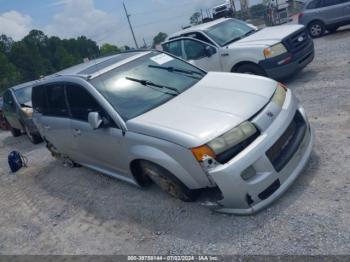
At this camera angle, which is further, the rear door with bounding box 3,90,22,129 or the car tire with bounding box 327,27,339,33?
the car tire with bounding box 327,27,339,33

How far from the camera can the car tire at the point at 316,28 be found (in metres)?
14.4

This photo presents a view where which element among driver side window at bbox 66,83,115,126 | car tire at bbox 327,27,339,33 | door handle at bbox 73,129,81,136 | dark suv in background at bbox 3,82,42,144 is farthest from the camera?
car tire at bbox 327,27,339,33

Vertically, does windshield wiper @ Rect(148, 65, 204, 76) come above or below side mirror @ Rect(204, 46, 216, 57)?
above

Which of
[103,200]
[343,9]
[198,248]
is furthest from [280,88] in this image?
[343,9]

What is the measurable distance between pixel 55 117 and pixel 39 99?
0.79m

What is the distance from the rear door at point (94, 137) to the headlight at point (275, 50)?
169 inches

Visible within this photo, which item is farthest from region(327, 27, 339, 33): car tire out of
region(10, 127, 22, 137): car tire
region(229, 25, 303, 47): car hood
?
region(10, 127, 22, 137): car tire

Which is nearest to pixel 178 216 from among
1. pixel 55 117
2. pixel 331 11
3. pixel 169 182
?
pixel 169 182

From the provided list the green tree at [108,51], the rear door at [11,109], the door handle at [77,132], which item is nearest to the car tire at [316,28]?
the green tree at [108,51]

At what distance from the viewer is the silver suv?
3.80m

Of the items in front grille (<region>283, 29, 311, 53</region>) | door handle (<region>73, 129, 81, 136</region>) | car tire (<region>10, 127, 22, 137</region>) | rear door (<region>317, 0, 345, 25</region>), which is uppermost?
door handle (<region>73, 129, 81, 136</region>)

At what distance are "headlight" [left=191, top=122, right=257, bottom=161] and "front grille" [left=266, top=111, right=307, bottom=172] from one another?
0.98 feet

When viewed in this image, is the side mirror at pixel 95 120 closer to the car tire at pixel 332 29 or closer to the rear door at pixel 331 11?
the rear door at pixel 331 11

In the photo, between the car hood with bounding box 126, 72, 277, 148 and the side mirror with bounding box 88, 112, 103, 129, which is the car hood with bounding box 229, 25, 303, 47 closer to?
the car hood with bounding box 126, 72, 277, 148
